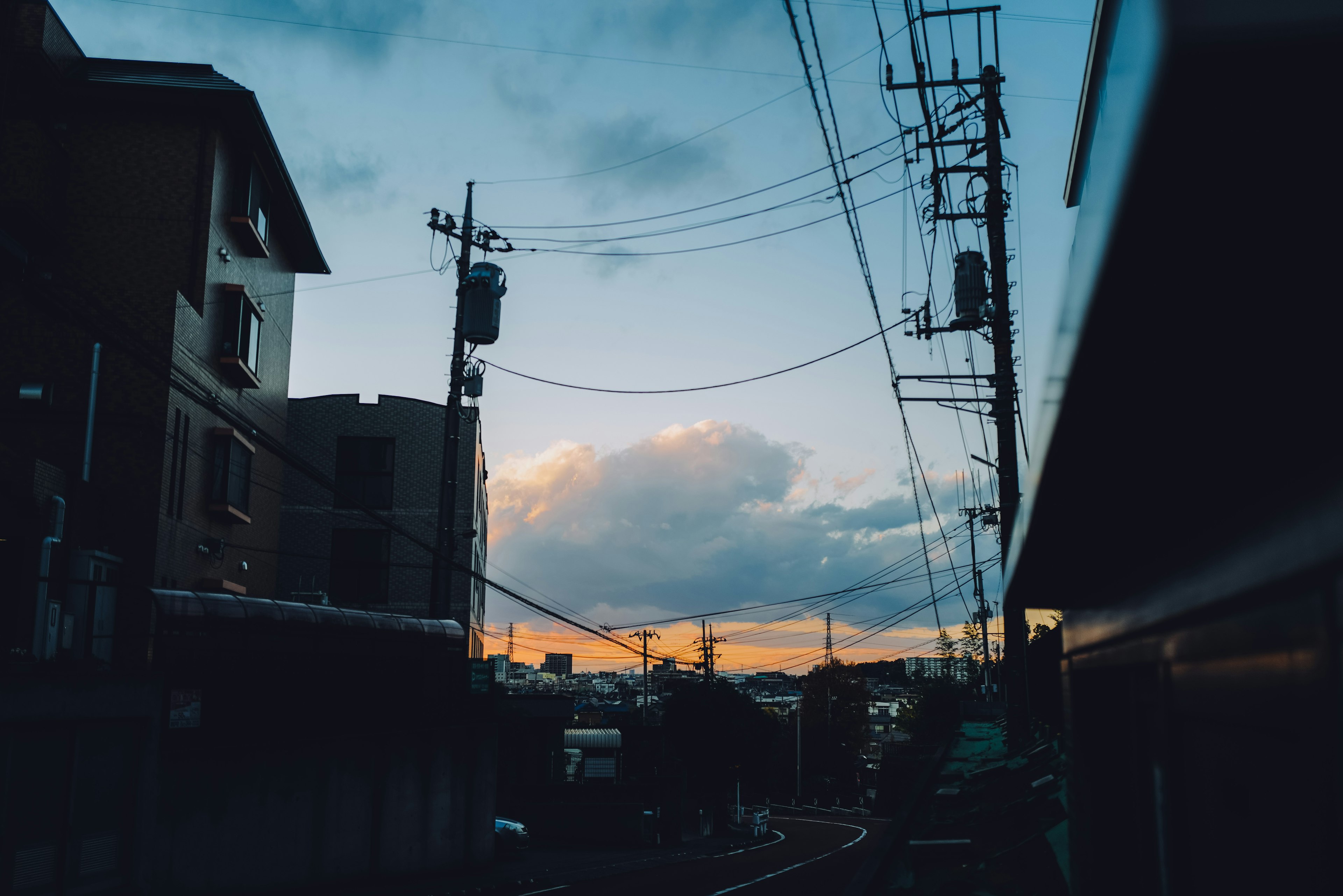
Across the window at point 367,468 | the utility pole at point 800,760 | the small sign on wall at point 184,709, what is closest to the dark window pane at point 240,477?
the small sign on wall at point 184,709

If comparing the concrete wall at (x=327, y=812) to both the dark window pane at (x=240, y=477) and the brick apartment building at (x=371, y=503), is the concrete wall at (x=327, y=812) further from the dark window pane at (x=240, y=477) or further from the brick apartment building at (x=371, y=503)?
the brick apartment building at (x=371, y=503)

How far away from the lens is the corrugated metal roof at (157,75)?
2228cm

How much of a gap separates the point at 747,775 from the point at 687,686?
574 centimetres

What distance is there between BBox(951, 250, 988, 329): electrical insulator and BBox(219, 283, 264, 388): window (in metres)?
16.8

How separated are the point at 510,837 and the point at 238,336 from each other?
57.8 ft

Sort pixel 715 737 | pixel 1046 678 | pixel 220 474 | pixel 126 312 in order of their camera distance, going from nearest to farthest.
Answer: pixel 1046 678, pixel 126 312, pixel 220 474, pixel 715 737

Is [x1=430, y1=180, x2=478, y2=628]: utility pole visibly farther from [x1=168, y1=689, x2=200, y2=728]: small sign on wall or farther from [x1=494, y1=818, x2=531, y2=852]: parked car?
[x1=494, y1=818, x2=531, y2=852]: parked car

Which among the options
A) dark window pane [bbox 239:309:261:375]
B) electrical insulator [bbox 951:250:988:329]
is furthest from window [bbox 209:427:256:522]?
electrical insulator [bbox 951:250:988:329]

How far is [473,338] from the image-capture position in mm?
24297

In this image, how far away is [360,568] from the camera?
37.7 m

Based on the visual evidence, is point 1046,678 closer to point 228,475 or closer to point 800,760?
point 228,475

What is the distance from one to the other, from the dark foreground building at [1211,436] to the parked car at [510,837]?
94.6ft

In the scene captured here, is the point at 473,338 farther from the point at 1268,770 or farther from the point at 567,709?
the point at 567,709

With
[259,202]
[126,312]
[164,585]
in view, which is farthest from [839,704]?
[126,312]
